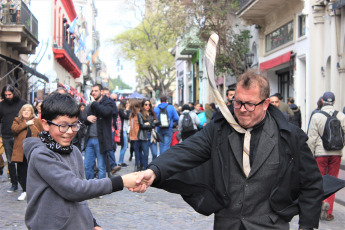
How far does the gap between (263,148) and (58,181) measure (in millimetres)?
1347

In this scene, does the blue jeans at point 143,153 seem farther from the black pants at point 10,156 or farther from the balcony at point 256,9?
the balcony at point 256,9

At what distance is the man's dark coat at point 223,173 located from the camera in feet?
10.5

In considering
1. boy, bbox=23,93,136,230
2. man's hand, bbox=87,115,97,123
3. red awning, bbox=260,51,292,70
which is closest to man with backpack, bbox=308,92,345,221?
man's hand, bbox=87,115,97,123

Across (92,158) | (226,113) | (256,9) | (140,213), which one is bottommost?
(140,213)

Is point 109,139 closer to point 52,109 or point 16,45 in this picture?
point 52,109

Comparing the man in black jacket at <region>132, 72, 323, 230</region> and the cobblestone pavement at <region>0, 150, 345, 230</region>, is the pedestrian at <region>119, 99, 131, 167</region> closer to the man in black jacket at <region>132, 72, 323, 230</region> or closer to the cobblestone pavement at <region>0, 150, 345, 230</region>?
the cobblestone pavement at <region>0, 150, 345, 230</region>

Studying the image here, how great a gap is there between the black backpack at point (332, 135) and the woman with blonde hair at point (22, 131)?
4891 mm

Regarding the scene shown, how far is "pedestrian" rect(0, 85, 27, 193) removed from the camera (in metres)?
9.23

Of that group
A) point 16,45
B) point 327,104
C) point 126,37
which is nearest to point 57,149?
point 327,104

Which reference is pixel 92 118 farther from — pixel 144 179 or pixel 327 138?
pixel 144 179

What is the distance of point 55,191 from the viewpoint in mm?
2895

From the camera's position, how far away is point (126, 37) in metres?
50.6

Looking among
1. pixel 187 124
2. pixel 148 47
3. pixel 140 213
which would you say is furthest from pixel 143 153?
pixel 148 47

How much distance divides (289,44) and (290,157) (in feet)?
50.5
